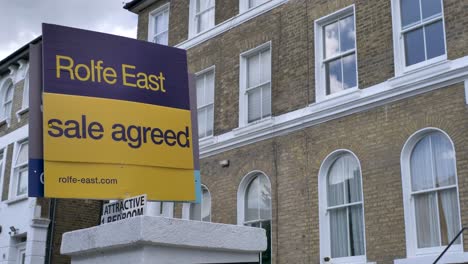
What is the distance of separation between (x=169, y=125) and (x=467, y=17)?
6.51 m

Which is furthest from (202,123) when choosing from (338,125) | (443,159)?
(443,159)

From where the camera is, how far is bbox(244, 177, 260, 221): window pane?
14539mm

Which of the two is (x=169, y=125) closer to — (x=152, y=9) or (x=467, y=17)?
(x=467, y=17)

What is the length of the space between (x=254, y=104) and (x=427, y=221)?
18.6 ft

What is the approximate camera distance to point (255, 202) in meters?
14.6

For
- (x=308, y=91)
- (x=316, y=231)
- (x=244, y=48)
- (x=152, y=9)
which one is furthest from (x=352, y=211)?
(x=152, y=9)

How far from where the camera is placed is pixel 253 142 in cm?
1482

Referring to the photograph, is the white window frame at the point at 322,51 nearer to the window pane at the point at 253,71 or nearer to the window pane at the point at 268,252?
the window pane at the point at 253,71

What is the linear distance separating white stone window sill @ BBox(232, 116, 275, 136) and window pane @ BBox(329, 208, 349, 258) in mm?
2741

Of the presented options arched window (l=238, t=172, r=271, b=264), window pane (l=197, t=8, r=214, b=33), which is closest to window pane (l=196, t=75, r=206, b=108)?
window pane (l=197, t=8, r=214, b=33)

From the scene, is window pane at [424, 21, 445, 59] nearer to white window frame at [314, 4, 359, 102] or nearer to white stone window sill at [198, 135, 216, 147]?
white window frame at [314, 4, 359, 102]

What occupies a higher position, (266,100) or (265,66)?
(265,66)

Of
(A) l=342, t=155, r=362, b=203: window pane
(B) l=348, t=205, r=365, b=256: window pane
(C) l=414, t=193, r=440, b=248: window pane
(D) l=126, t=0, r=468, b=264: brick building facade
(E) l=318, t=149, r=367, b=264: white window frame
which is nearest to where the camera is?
(C) l=414, t=193, r=440, b=248: window pane

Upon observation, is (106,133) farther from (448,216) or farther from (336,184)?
(336,184)
